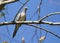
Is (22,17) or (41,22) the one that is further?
(22,17)

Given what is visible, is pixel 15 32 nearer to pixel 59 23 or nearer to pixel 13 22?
pixel 13 22

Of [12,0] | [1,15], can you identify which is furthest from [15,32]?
[12,0]

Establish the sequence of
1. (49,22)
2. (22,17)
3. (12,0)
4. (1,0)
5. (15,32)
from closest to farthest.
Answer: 1. (12,0)
2. (1,0)
3. (49,22)
4. (15,32)
5. (22,17)

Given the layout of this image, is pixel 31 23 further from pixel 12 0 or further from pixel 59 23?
pixel 12 0

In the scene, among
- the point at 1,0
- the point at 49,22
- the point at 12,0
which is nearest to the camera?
the point at 12,0

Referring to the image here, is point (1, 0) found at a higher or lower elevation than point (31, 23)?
higher

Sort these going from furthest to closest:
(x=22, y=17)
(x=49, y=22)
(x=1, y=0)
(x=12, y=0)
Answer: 1. (x=22, y=17)
2. (x=49, y=22)
3. (x=1, y=0)
4. (x=12, y=0)

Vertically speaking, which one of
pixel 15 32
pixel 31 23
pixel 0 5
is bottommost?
Result: pixel 15 32

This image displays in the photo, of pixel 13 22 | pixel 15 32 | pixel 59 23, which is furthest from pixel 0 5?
pixel 15 32

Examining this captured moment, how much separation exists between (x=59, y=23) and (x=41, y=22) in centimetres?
23

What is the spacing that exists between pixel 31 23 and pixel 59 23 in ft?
1.23

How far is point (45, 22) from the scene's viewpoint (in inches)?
101

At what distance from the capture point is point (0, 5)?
2.29 metres

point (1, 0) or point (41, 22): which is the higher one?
point (1, 0)
